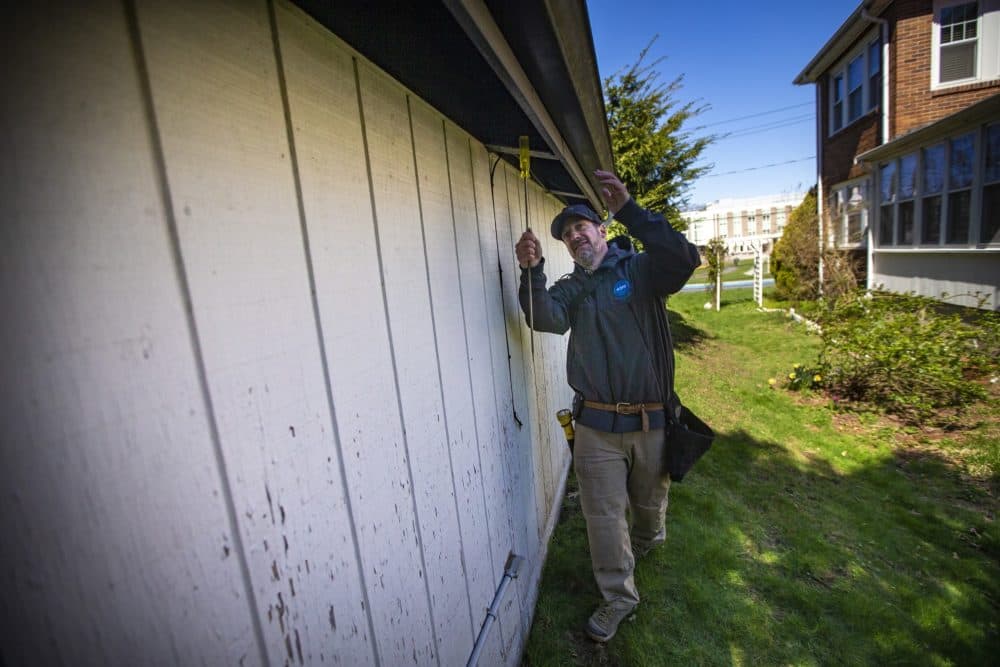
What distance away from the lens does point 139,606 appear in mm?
566

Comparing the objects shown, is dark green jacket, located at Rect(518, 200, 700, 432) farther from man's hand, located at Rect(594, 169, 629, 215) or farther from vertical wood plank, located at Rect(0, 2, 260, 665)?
vertical wood plank, located at Rect(0, 2, 260, 665)

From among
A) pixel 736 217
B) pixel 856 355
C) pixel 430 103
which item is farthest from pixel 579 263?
pixel 736 217

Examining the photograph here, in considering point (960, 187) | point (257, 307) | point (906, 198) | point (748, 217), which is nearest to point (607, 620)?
point (257, 307)

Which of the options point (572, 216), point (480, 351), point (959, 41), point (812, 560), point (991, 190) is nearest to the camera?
point (480, 351)

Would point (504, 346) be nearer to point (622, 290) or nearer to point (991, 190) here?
point (622, 290)

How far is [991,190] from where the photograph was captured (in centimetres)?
684

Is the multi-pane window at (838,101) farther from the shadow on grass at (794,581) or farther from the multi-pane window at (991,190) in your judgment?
the shadow on grass at (794,581)

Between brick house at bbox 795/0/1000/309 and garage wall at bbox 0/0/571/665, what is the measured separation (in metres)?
8.87

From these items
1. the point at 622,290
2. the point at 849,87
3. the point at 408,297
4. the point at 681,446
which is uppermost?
the point at 849,87

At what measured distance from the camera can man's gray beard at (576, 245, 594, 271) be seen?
2.44 m

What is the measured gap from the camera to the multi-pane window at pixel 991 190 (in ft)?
21.9

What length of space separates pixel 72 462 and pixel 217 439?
0.57ft

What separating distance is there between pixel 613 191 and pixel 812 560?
271 centimetres

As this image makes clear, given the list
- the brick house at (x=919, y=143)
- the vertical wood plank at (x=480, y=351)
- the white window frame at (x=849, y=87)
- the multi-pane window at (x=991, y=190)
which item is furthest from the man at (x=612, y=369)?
the white window frame at (x=849, y=87)
